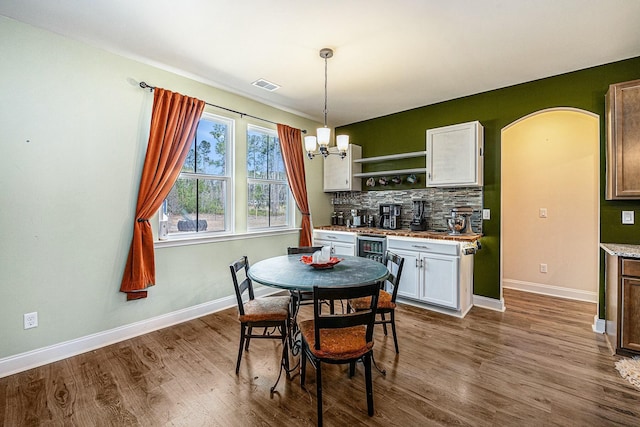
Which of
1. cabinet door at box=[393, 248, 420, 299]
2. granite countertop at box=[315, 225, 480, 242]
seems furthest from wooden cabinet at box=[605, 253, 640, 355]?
cabinet door at box=[393, 248, 420, 299]

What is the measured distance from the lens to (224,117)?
3613 mm

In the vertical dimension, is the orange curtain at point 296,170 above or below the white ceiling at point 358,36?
below

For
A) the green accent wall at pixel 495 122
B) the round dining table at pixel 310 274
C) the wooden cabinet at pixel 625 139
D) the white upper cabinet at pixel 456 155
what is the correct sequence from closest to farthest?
1. the round dining table at pixel 310 274
2. the wooden cabinet at pixel 625 139
3. the green accent wall at pixel 495 122
4. the white upper cabinet at pixel 456 155

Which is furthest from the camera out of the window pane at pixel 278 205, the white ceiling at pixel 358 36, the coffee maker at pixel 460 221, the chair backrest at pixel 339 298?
the window pane at pixel 278 205

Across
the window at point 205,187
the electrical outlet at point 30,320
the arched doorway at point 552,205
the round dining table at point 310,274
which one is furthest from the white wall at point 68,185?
the arched doorway at point 552,205

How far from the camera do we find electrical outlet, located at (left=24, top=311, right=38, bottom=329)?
233cm

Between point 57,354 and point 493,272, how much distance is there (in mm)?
4583

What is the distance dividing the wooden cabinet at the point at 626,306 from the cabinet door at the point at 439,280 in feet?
4.19

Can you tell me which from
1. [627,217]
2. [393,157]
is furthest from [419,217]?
[627,217]

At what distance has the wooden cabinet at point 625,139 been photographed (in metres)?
2.58

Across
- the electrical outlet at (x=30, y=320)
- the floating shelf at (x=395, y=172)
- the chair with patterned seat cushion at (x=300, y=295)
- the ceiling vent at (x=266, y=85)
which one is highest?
the ceiling vent at (x=266, y=85)

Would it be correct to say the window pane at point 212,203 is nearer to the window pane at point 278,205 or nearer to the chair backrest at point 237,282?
the window pane at point 278,205

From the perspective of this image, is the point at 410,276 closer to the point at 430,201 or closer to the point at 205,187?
the point at 430,201

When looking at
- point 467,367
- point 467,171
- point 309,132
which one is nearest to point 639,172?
point 467,171
